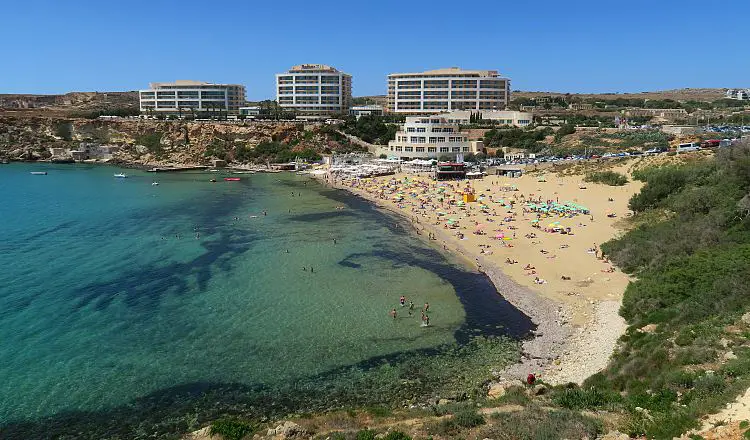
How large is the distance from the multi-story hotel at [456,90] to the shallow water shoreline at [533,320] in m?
77.5

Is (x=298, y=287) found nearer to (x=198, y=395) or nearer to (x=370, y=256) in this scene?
(x=370, y=256)

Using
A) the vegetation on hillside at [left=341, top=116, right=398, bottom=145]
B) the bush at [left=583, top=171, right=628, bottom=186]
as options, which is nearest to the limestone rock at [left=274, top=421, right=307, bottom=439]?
the bush at [left=583, top=171, right=628, bottom=186]

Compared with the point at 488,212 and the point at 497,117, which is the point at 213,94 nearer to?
the point at 497,117

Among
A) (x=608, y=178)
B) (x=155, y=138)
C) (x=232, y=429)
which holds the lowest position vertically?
(x=232, y=429)

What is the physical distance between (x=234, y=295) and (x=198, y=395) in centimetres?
976

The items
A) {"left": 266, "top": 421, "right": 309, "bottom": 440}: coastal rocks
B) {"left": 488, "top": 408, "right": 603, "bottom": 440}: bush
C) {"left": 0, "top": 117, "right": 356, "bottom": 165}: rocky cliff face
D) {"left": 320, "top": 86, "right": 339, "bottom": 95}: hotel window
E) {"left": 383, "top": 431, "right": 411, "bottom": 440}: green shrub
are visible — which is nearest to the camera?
{"left": 488, "top": 408, "right": 603, "bottom": 440}: bush

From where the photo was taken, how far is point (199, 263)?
33.3 meters

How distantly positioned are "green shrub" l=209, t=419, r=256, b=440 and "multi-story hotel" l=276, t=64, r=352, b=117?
4154 inches

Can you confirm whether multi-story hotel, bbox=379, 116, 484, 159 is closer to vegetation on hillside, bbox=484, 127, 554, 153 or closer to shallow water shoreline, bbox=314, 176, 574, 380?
vegetation on hillside, bbox=484, 127, 554, 153

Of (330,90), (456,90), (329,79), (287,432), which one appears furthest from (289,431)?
(329,79)

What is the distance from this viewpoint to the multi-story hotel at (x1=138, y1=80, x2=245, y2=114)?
126 m

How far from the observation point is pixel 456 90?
109 metres

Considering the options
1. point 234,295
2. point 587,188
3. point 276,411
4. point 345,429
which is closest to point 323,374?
point 276,411

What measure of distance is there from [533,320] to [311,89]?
102m
